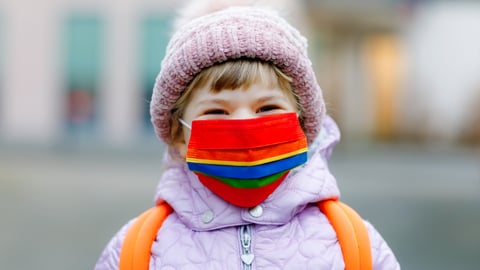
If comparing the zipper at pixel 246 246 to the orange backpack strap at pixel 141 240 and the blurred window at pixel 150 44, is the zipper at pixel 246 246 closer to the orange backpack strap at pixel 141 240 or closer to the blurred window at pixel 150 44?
the orange backpack strap at pixel 141 240

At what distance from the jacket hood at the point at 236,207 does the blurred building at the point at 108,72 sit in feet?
59.8

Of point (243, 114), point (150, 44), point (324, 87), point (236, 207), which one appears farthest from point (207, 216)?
point (150, 44)

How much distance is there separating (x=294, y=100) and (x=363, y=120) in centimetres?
1900

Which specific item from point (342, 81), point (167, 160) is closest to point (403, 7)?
point (342, 81)

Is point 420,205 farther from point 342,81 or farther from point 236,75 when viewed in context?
point 342,81

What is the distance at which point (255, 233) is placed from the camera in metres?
2.15

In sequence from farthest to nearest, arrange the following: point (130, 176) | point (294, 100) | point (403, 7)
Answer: point (403, 7)
point (130, 176)
point (294, 100)

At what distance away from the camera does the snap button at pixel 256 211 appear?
215 cm

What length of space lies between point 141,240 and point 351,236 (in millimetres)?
571

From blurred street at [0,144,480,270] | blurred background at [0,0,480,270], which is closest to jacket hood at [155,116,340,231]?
blurred street at [0,144,480,270]

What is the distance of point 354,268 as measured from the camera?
2055 mm

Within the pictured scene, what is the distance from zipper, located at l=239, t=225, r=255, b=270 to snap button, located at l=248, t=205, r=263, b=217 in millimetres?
41

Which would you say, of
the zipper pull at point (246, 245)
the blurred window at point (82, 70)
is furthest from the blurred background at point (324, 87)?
the zipper pull at point (246, 245)

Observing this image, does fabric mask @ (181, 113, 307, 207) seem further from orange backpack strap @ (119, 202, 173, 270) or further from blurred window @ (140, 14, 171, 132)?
blurred window @ (140, 14, 171, 132)
